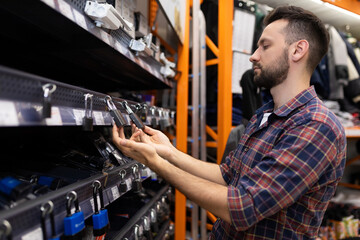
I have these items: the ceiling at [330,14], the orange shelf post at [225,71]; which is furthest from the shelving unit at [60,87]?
the ceiling at [330,14]

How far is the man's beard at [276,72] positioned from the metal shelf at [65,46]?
0.69 metres

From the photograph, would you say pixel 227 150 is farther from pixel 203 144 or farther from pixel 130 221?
pixel 130 221

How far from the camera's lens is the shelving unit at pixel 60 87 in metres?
0.57

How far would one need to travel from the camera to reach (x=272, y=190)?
876mm

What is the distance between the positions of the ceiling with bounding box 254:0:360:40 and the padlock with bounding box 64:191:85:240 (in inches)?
94.5

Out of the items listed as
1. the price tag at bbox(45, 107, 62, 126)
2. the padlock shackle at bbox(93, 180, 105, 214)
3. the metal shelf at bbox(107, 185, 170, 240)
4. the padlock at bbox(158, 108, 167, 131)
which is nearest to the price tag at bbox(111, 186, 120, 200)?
the padlock shackle at bbox(93, 180, 105, 214)

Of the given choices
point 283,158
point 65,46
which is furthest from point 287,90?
point 65,46

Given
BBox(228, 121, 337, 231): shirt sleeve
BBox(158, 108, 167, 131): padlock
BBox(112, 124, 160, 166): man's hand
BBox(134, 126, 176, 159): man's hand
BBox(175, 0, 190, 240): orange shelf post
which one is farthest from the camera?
BBox(175, 0, 190, 240): orange shelf post

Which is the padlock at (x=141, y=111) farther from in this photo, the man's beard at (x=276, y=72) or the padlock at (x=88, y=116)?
the man's beard at (x=276, y=72)

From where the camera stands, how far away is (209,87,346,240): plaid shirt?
884 millimetres

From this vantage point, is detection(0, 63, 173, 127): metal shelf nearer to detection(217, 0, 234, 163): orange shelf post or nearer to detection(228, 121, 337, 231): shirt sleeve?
detection(228, 121, 337, 231): shirt sleeve

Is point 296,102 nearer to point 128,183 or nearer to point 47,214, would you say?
point 128,183

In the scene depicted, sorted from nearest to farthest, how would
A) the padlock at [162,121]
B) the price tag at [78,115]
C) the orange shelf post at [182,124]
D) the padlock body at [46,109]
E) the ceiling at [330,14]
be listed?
the padlock body at [46,109]
the price tag at [78,115]
the padlock at [162,121]
the orange shelf post at [182,124]
the ceiling at [330,14]

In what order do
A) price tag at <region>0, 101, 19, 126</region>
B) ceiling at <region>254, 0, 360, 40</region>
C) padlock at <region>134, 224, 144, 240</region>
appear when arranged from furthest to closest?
ceiling at <region>254, 0, 360, 40</region>
padlock at <region>134, 224, 144, 240</region>
price tag at <region>0, 101, 19, 126</region>
